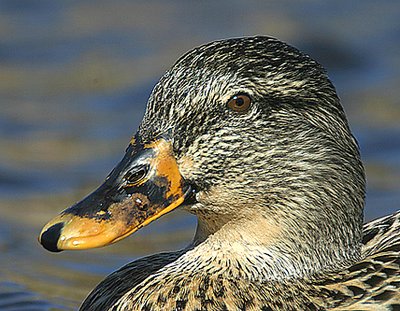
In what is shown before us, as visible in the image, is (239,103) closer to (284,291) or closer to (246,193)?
(246,193)

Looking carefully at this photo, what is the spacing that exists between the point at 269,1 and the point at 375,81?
6.07 feet

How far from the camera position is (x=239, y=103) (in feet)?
21.9

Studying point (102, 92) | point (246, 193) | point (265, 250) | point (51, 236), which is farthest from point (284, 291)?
point (102, 92)

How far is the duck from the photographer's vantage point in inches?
261

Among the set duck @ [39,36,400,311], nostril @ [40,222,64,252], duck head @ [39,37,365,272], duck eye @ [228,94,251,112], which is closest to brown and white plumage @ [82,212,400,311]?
duck @ [39,36,400,311]

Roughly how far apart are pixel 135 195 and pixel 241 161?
580 mm

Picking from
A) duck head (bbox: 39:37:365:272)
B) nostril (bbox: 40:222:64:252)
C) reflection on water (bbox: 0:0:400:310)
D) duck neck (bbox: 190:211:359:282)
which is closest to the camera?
nostril (bbox: 40:222:64:252)

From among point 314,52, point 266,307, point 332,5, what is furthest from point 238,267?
point 332,5

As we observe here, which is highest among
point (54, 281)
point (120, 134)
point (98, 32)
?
point (98, 32)

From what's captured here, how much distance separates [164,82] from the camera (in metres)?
6.74

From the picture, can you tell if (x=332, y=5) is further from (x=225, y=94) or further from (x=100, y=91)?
(x=225, y=94)

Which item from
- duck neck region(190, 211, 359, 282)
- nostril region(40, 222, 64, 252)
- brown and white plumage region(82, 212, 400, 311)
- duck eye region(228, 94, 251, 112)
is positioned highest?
duck eye region(228, 94, 251, 112)

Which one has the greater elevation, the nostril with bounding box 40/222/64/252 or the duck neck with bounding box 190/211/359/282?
the nostril with bounding box 40/222/64/252

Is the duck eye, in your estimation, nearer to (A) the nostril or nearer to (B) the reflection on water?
(A) the nostril
